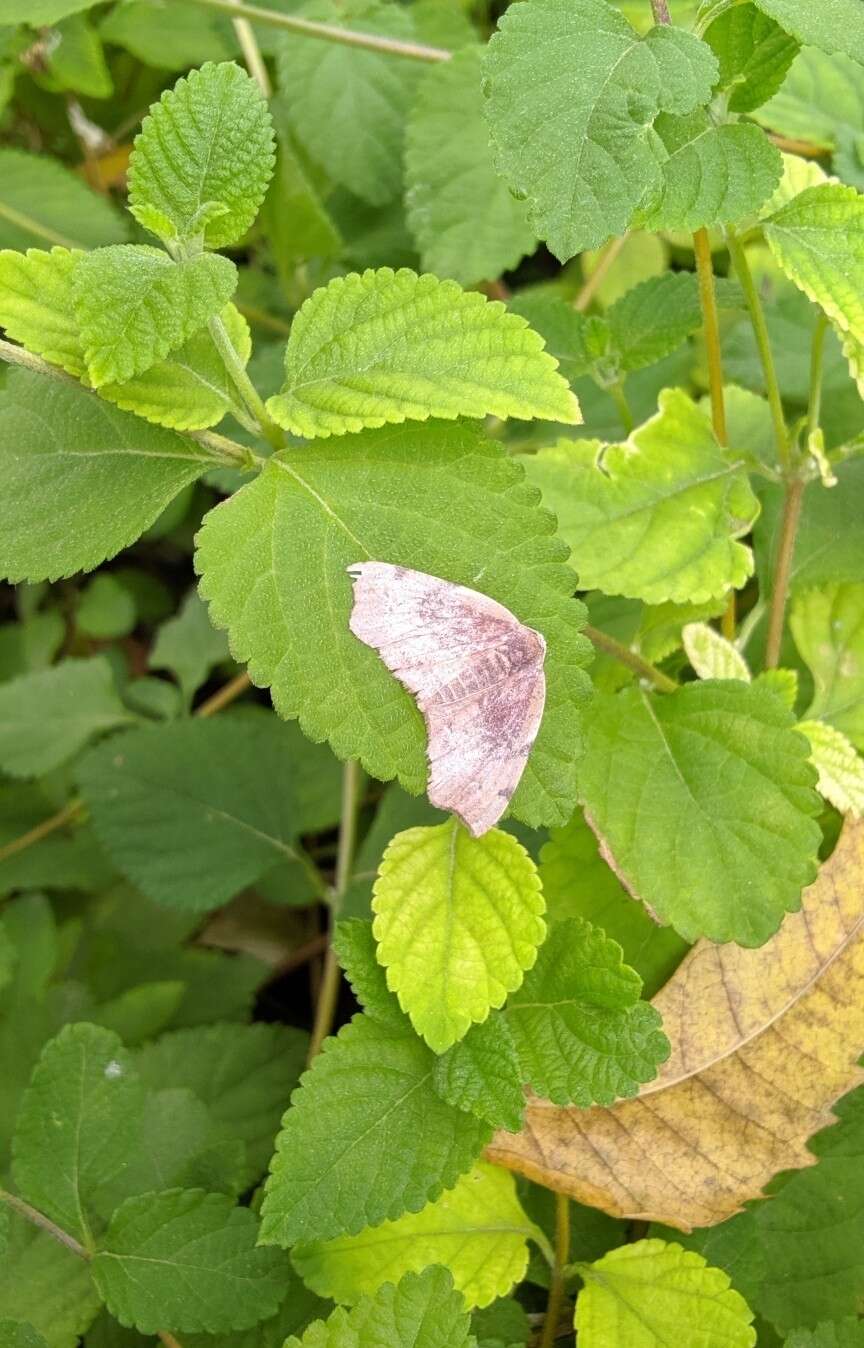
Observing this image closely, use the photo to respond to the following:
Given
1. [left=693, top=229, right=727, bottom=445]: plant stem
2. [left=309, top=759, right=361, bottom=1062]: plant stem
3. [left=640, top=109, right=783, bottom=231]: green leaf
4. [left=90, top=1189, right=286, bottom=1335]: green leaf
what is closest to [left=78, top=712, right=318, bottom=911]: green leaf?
[left=309, top=759, right=361, bottom=1062]: plant stem

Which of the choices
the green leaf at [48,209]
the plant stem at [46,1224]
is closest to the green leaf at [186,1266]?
the plant stem at [46,1224]

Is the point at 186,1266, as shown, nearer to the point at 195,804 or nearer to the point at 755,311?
the point at 195,804

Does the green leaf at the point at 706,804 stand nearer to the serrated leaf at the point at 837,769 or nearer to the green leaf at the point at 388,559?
the serrated leaf at the point at 837,769

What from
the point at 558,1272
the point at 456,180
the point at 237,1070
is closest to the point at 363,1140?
the point at 558,1272

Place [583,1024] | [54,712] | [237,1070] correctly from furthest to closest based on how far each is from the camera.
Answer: [54,712] < [237,1070] < [583,1024]

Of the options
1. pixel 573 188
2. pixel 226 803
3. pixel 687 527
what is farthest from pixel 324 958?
pixel 573 188

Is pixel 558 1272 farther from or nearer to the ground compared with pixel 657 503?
nearer to the ground

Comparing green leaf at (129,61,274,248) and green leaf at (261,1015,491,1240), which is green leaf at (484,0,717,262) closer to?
Answer: green leaf at (129,61,274,248)
